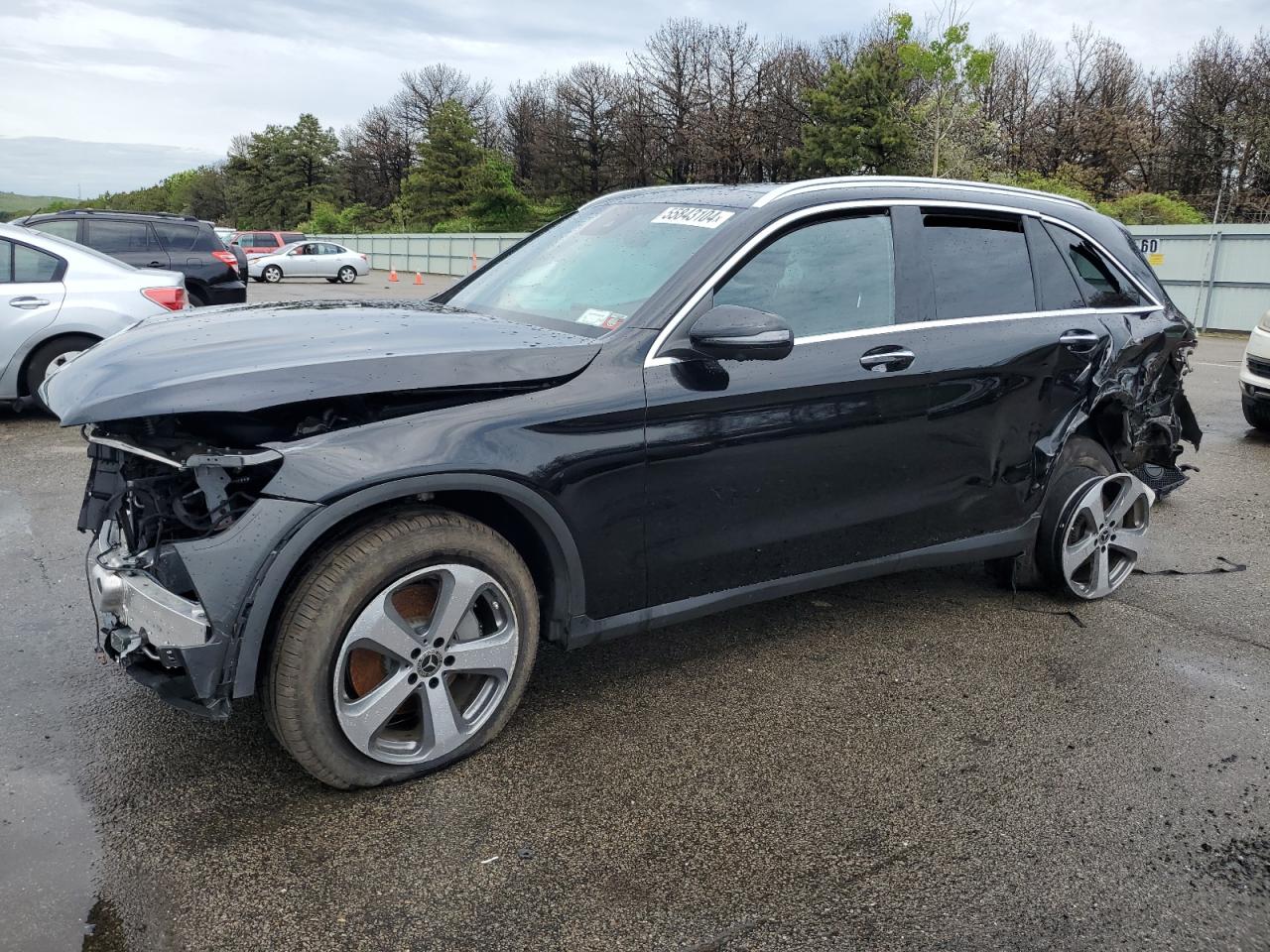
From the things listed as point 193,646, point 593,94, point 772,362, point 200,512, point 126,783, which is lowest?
point 126,783

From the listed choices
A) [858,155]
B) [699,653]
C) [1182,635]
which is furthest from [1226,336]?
[858,155]

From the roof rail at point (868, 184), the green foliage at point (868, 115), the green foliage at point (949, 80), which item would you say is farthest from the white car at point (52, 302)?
the green foliage at point (868, 115)

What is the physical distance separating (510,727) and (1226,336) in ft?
67.9

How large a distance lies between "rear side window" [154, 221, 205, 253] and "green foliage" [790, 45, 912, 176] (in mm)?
32085

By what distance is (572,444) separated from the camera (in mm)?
3014

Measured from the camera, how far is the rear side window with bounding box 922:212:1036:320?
154 inches

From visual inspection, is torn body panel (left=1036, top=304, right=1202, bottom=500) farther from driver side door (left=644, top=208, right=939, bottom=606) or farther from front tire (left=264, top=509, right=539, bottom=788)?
front tire (left=264, top=509, right=539, bottom=788)

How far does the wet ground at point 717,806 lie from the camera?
243cm

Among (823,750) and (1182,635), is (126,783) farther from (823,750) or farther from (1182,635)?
(1182,635)

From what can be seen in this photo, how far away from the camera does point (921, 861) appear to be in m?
2.69

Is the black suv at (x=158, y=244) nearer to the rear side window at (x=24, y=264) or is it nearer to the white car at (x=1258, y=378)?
the rear side window at (x=24, y=264)

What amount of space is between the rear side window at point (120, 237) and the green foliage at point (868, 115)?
1285 inches

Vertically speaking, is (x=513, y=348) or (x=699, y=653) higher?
(x=513, y=348)

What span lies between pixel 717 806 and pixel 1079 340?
2620 millimetres
